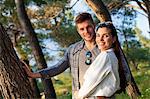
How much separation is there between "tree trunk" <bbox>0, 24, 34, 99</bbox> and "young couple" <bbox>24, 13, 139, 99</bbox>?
0.57 meters

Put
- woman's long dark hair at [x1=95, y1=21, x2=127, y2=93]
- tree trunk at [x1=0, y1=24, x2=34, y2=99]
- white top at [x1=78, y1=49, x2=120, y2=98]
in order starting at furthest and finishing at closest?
tree trunk at [x1=0, y1=24, x2=34, y2=99] → woman's long dark hair at [x1=95, y1=21, x2=127, y2=93] → white top at [x1=78, y1=49, x2=120, y2=98]

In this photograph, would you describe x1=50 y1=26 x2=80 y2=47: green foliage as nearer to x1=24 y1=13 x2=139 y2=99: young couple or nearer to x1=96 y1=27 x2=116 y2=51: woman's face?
x1=24 y1=13 x2=139 y2=99: young couple

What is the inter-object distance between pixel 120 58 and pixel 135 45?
36.8 meters

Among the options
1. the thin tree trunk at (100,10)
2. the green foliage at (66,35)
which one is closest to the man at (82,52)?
the thin tree trunk at (100,10)

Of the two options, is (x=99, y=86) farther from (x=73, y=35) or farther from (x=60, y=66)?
(x=73, y=35)

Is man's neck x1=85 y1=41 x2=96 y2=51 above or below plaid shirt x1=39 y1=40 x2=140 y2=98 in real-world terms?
above

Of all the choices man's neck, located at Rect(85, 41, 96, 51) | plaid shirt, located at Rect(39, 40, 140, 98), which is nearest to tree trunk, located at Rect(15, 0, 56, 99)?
plaid shirt, located at Rect(39, 40, 140, 98)

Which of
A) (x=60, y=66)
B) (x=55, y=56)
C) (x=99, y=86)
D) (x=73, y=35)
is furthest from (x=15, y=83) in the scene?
(x=55, y=56)

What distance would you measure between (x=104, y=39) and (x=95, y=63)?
21 centimetres

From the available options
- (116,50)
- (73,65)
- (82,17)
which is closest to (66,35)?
(73,65)

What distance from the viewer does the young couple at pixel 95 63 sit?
3.61 meters

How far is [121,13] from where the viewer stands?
72.1 feet

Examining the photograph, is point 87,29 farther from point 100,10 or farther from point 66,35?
point 66,35

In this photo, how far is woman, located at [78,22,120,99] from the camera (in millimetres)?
3590
